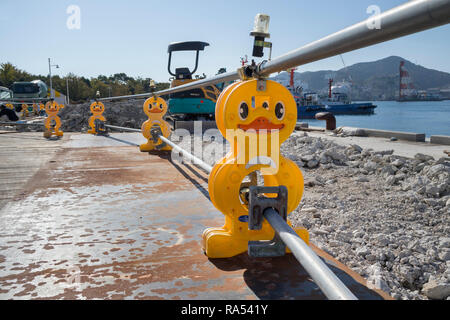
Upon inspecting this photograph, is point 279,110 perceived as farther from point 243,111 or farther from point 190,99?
point 190,99

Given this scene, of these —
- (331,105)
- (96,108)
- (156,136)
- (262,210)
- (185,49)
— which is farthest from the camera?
(331,105)

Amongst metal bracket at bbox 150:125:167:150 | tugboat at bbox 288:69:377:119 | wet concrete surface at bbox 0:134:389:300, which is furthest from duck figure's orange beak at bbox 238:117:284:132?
tugboat at bbox 288:69:377:119

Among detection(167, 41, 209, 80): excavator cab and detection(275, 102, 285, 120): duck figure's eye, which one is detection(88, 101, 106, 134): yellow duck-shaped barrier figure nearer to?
detection(167, 41, 209, 80): excavator cab

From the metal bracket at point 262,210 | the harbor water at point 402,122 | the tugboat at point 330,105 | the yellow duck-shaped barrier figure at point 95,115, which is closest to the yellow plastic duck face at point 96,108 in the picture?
the yellow duck-shaped barrier figure at point 95,115

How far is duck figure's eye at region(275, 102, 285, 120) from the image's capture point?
153cm

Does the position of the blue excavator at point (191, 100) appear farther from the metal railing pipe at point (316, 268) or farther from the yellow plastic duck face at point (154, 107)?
the metal railing pipe at point (316, 268)

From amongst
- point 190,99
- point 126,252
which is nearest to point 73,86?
point 190,99

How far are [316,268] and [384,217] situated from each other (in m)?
2.33

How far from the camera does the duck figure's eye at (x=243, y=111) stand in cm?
147

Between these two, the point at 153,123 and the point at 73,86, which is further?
the point at 73,86

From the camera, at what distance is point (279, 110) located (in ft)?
5.03

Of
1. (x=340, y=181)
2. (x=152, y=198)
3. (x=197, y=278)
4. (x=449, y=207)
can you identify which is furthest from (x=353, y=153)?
(x=197, y=278)
